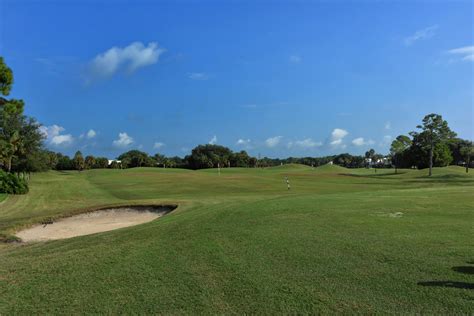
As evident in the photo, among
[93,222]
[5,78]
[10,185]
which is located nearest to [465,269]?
[93,222]

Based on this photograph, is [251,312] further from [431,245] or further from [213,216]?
[213,216]

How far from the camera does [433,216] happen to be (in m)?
11.4

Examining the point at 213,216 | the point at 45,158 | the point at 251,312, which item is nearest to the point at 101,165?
the point at 45,158

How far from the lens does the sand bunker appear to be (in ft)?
47.6

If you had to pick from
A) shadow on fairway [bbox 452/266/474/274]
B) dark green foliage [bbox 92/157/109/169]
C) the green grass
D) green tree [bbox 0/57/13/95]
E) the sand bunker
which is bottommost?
the sand bunker

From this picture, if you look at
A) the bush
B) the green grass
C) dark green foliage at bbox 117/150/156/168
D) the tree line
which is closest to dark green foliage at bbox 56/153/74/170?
the tree line

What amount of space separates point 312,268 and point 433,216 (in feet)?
22.8

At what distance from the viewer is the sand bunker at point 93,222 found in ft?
47.6

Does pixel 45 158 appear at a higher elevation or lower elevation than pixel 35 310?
higher

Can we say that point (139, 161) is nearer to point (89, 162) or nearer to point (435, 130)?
point (89, 162)

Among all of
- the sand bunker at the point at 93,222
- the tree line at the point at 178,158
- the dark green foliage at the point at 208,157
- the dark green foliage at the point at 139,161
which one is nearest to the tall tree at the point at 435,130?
the tree line at the point at 178,158

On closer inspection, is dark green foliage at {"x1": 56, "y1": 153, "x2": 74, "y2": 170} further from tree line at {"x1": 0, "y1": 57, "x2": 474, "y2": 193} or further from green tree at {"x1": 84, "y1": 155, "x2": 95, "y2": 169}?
green tree at {"x1": 84, "y1": 155, "x2": 95, "y2": 169}

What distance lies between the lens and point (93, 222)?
17.8 meters

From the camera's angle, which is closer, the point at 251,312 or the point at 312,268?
Result: the point at 251,312
